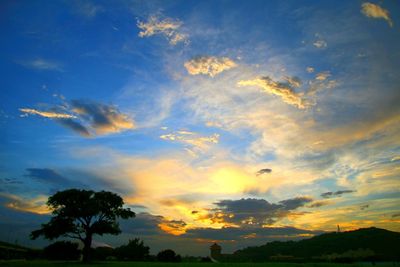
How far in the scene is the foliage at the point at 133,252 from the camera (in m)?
86.2

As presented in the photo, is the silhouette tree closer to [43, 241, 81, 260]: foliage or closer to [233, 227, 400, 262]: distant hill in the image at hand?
[43, 241, 81, 260]: foliage

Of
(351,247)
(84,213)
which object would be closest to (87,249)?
(84,213)

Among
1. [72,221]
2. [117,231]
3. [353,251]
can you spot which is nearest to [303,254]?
[353,251]

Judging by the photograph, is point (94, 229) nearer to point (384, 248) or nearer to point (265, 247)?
point (384, 248)

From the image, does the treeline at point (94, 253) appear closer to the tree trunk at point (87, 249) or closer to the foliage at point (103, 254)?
the foliage at point (103, 254)

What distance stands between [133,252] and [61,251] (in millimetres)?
19977

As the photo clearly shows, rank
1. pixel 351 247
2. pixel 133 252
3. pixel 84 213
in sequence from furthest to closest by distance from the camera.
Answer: pixel 351 247, pixel 133 252, pixel 84 213

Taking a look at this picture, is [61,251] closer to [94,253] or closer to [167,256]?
[94,253]

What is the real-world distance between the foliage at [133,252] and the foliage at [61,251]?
14583 mm

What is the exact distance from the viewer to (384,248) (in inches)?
4469

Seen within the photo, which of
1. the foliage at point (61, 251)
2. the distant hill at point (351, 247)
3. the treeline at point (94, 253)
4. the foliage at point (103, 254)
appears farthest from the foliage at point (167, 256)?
the distant hill at point (351, 247)

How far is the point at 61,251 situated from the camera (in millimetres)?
73000

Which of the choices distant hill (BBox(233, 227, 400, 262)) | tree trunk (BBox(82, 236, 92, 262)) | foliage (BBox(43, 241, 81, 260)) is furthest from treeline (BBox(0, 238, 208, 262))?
distant hill (BBox(233, 227, 400, 262))

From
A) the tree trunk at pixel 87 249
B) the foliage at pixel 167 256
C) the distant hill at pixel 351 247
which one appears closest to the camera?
the tree trunk at pixel 87 249
